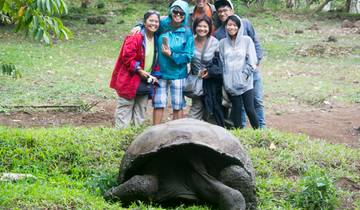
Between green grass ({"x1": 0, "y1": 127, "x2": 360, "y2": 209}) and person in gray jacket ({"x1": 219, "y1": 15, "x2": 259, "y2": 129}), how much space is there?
22.7 inches

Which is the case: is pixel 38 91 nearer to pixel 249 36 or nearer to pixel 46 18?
pixel 249 36

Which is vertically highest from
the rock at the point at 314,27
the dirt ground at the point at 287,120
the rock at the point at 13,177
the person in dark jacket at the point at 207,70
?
the person in dark jacket at the point at 207,70

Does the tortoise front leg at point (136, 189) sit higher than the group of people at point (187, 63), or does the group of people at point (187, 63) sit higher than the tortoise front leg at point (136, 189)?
the group of people at point (187, 63)

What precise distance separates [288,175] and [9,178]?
2568mm

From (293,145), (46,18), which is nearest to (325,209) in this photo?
(293,145)

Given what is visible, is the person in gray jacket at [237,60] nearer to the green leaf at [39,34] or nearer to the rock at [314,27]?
the green leaf at [39,34]

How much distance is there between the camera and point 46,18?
4473 mm

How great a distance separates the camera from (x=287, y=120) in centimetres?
876

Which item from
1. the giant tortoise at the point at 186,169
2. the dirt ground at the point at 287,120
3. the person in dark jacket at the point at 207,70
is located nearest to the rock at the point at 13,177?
the giant tortoise at the point at 186,169

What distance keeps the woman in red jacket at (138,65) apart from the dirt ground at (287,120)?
64.4 inches

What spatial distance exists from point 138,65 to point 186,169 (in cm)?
212

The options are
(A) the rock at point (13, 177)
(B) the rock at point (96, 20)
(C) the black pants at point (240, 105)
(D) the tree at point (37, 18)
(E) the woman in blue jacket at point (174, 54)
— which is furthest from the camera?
(B) the rock at point (96, 20)

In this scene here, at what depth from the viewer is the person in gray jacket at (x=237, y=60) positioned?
652 centimetres

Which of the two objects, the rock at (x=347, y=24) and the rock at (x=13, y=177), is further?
the rock at (x=347, y=24)
